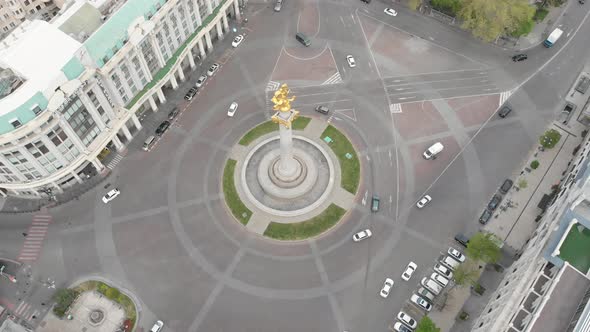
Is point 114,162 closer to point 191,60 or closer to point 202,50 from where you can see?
point 191,60

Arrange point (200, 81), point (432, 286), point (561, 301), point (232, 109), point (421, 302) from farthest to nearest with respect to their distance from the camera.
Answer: point (200, 81)
point (232, 109)
point (432, 286)
point (421, 302)
point (561, 301)

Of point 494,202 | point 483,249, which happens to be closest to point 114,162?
point 483,249

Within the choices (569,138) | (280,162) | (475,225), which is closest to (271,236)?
(280,162)

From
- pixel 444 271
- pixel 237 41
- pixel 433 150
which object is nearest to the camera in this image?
pixel 444 271

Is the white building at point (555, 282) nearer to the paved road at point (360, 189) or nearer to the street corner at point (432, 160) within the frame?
the paved road at point (360, 189)

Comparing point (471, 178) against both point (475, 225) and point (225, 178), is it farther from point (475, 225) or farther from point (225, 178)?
point (225, 178)
